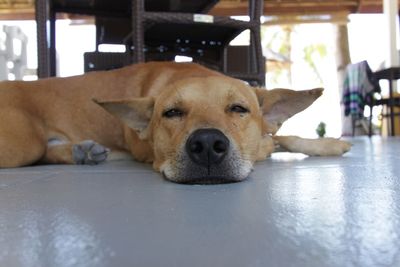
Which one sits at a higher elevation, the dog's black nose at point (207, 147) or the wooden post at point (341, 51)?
the wooden post at point (341, 51)

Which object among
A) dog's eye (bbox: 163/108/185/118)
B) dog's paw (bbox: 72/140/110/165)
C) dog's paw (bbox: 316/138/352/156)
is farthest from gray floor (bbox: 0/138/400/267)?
dog's paw (bbox: 316/138/352/156)

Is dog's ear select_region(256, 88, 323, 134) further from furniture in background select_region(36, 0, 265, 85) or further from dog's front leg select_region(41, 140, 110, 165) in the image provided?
furniture in background select_region(36, 0, 265, 85)

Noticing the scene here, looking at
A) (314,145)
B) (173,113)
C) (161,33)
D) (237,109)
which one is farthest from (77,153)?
(161,33)

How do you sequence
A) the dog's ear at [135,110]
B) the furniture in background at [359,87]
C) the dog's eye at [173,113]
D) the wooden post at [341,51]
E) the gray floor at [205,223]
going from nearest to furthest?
the gray floor at [205,223], the dog's eye at [173,113], the dog's ear at [135,110], the furniture in background at [359,87], the wooden post at [341,51]

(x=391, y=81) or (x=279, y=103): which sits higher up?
(x=391, y=81)

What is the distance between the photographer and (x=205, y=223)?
876mm

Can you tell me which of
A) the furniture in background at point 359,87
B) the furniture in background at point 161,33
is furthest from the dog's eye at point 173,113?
the furniture in background at point 359,87

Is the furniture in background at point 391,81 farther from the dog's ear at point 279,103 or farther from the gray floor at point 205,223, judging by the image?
the gray floor at point 205,223

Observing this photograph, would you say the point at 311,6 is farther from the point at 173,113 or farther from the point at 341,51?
the point at 173,113

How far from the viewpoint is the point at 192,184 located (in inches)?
59.4

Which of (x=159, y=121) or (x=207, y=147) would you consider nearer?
(x=207, y=147)

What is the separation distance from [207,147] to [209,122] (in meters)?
0.13

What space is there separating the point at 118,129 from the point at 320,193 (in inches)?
58.6

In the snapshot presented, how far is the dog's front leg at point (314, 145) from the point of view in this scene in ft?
8.21
